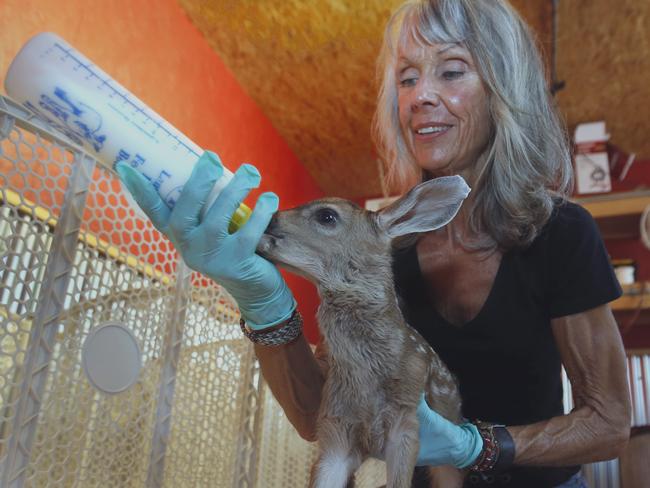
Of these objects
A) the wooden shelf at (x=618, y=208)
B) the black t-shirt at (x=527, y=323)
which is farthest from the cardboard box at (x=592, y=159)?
the black t-shirt at (x=527, y=323)

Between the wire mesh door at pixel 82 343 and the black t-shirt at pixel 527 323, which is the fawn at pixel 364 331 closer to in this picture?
the black t-shirt at pixel 527 323

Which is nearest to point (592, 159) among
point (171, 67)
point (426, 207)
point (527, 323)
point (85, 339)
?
point (171, 67)

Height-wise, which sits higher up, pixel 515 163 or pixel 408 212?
pixel 515 163

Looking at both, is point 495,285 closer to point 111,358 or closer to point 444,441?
point 444,441

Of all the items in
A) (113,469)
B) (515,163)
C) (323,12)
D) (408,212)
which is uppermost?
(323,12)

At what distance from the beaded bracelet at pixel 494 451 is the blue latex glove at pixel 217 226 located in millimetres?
533

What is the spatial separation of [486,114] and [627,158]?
3.58 m

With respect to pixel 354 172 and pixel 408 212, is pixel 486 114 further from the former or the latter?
pixel 354 172

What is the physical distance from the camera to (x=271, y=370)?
133 centimetres

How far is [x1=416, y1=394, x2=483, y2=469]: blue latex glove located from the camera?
109cm

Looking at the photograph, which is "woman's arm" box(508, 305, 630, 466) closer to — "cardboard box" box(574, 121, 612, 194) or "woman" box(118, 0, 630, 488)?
"woman" box(118, 0, 630, 488)

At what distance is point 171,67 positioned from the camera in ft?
10.0

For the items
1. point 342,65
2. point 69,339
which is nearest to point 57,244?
point 69,339

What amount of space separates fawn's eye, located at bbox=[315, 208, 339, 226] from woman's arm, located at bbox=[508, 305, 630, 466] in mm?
577
